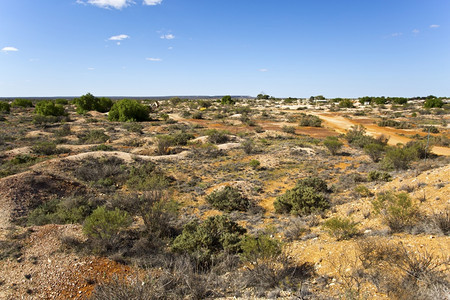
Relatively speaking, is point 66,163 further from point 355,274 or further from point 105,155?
point 355,274

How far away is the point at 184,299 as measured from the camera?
479cm

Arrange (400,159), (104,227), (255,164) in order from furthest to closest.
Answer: (255,164), (400,159), (104,227)

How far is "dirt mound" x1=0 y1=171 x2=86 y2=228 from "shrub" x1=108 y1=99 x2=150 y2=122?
29329 mm

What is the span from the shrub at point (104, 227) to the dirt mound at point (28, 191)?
13.4 feet

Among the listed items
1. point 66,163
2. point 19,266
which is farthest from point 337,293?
point 66,163

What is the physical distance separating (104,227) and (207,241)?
2.90 metres

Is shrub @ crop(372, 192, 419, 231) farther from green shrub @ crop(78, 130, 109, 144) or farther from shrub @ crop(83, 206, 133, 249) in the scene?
green shrub @ crop(78, 130, 109, 144)

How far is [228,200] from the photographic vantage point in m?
11.1

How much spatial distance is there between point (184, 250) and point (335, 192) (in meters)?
8.25

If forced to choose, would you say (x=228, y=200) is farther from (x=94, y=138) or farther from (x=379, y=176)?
(x=94, y=138)

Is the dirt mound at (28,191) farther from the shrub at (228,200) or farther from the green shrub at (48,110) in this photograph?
the green shrub at (48,110)

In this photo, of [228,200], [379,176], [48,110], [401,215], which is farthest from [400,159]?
[48,110]

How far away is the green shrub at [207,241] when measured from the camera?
6.63 m

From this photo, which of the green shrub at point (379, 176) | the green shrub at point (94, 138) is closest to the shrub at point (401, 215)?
the green shrub at point (379, 176)
